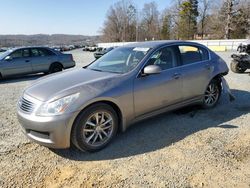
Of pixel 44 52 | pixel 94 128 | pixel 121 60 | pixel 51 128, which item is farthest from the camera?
pixel 44 52

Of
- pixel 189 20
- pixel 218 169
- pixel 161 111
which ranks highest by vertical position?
pixel 189 20

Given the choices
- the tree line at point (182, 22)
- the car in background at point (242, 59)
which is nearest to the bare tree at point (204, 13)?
the tree line at point (182, 22)

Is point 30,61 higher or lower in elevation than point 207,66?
lower

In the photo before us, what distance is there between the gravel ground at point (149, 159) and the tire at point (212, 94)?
2.08ft

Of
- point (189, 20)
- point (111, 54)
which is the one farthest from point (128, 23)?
point (111, 54)

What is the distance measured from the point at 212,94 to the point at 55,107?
3689 mm

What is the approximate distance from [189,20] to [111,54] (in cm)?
6035

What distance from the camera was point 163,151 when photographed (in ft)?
12.1

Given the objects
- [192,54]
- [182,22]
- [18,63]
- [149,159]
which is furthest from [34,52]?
[182,22]

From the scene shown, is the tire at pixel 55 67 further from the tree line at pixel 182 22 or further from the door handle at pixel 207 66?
the tree line at pixel 182 22

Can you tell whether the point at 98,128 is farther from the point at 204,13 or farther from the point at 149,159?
the point at 204,13

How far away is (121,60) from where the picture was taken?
4.54 meters

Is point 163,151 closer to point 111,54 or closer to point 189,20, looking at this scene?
point 111,54

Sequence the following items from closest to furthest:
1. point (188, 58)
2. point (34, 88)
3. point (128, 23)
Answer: point (34, 88) → point (188, 58) → point (128, 23)
